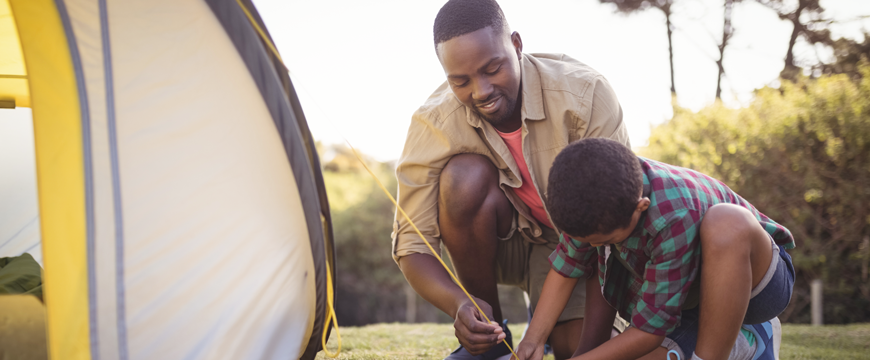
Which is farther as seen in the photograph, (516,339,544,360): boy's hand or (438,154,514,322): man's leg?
(438,154,514,322): man's leg

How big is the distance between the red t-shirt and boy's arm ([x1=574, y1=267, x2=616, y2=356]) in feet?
0.99

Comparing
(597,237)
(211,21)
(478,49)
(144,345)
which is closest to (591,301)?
(597,237)

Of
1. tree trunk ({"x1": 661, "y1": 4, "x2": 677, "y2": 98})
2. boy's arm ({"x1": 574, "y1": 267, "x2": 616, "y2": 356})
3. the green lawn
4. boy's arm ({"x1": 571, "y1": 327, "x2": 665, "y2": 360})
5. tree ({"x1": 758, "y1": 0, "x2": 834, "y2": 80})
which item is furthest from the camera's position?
tree trunk ({"x1": 661, "y1": 4, "x2": 677, "y2": 98})

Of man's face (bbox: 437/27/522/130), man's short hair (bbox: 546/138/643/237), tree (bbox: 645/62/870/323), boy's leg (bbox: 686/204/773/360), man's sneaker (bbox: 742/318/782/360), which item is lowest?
tree (bbox: 645/62/870/323)

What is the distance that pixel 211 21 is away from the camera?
Answer: 56.2 inches

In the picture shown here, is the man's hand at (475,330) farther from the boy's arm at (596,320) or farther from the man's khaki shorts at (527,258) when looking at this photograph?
the man's khaki shorts at (527,258)

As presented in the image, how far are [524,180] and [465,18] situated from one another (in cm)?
57

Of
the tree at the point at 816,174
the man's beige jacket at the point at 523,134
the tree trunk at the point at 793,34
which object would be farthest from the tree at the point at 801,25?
the man's beige jacket at the point at 523,134

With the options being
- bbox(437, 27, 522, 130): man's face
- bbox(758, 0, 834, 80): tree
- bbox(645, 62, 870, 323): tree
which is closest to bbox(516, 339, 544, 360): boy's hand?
bbox(437, 27, 522, 130): man's face

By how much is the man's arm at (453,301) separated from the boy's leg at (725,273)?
0.48 m

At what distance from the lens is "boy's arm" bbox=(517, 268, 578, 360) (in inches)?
59.8

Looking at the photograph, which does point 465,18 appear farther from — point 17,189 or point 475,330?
point 17,189

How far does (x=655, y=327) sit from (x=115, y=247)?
127 centimetres

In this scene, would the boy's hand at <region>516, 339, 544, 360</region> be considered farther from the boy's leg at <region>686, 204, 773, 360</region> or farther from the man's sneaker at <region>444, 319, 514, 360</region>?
the boy's leg at <region>686, 204, 773, 360</region>
